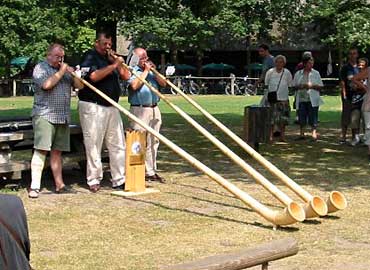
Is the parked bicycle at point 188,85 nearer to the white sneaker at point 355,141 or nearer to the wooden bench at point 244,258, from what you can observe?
the white sneaker at point 355,141

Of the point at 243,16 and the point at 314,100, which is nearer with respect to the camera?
the point at 314,100

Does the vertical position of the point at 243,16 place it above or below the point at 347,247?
above

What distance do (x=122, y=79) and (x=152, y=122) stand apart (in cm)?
75

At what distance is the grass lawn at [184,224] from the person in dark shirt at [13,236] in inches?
123

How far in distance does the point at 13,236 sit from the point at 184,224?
4.84 meters

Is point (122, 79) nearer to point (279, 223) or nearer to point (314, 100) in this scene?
point (279, 223)

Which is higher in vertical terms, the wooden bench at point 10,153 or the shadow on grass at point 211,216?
the wooden bench at point 10,153

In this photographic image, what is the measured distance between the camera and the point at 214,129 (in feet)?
57.8

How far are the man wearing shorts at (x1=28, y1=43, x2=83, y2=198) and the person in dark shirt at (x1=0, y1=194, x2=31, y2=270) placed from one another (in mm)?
5874

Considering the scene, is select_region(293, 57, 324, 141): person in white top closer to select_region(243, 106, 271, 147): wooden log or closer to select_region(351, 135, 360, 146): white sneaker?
select_region(351, 135, 360, 146): white sneaker

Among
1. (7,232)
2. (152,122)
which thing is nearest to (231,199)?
(152,122)

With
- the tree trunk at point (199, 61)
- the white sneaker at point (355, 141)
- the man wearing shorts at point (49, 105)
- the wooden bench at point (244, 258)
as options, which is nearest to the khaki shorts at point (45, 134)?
the man wearing shorts at point (49, 105)

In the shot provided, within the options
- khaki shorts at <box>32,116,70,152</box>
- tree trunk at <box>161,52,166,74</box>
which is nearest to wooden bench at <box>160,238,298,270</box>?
khaki shorts at <box>32,116,70,152</box>

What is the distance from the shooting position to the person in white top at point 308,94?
1522 cm
